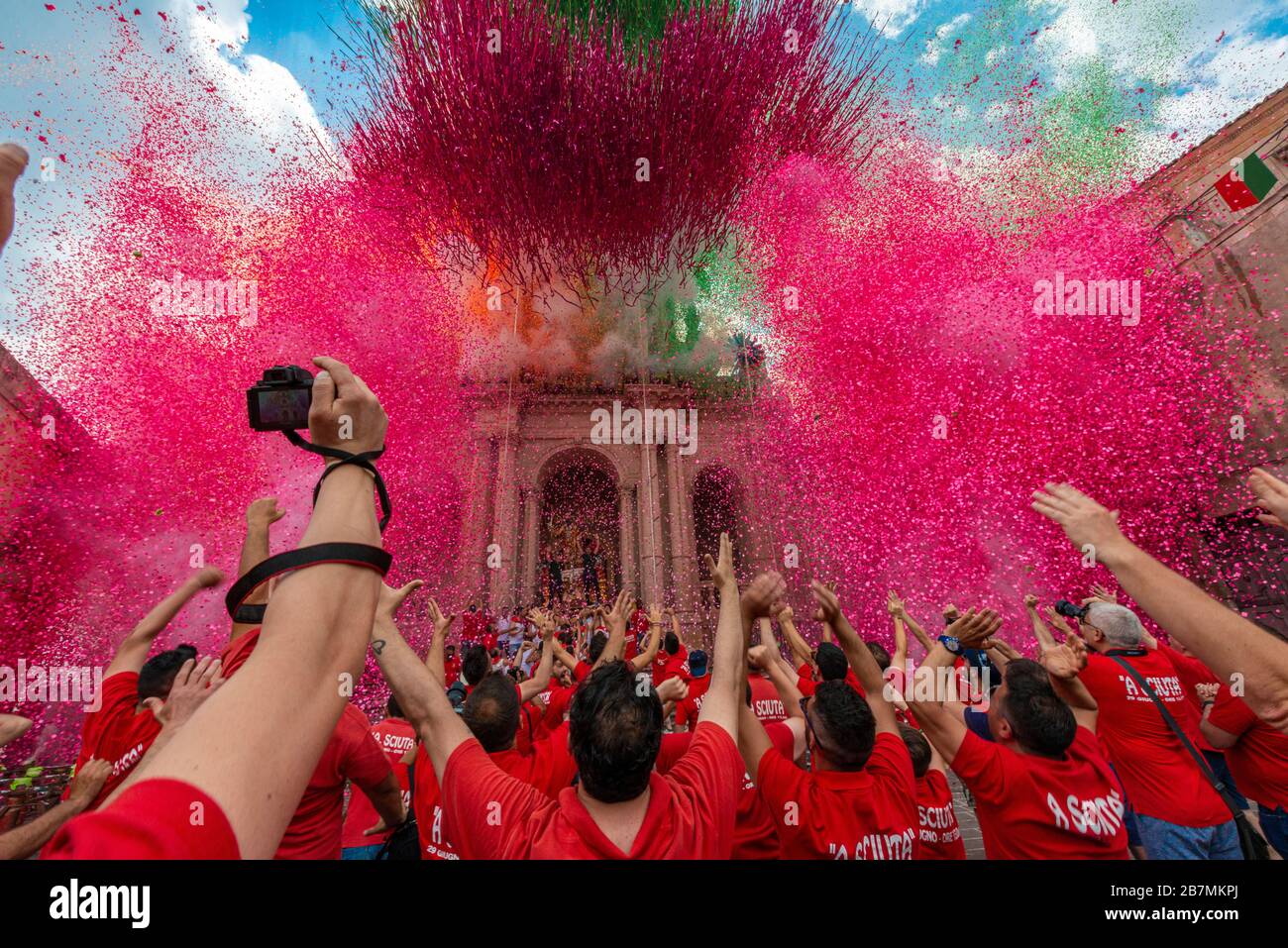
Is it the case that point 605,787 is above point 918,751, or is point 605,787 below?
above

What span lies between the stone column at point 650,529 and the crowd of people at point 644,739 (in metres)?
15.0

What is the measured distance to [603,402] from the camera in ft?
73.1

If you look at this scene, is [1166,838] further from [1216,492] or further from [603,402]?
[603,402]

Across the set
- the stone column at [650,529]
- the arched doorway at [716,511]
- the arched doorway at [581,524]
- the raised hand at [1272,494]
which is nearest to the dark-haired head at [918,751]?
the raised hand at [1272,494]

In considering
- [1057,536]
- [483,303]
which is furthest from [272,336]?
[1057,536]

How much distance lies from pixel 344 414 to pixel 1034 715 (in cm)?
335

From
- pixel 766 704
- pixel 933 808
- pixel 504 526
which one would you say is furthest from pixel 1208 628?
pixel 504 526

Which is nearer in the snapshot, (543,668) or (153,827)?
(153,827)

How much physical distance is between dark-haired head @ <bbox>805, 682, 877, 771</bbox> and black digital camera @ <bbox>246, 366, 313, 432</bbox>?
8.17ft

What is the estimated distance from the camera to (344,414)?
4.62 ft

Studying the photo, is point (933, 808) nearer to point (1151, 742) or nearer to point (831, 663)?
point (831, 663)

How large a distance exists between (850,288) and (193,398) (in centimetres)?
1658

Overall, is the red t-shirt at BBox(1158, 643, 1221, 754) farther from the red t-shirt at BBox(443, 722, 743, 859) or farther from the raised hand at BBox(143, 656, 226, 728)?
the raised hand at BBox(143, 656, 226, 728)

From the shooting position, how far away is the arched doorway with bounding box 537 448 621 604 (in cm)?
2108
